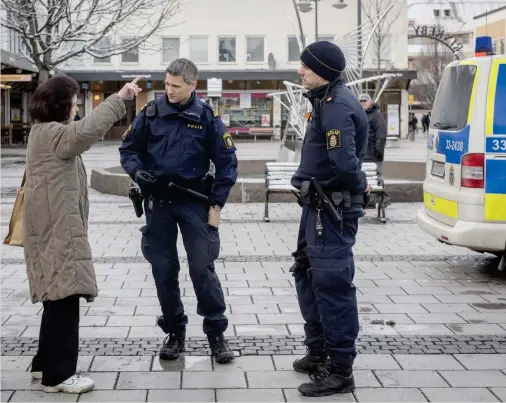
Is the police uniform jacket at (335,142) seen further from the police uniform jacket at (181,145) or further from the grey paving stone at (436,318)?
the grey paving stone at (436,318)

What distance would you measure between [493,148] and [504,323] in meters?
1.81

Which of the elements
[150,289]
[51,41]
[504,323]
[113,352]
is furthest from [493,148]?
[51,41]

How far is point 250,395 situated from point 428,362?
1227 mm

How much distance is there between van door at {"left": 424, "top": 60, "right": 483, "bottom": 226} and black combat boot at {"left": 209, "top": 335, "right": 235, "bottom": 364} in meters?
3.26

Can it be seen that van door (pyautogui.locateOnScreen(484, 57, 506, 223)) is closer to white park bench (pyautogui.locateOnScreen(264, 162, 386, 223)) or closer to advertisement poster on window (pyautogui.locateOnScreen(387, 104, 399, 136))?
white park bench (pyautogui.locateOnScreen(264, 162, 386, 223))

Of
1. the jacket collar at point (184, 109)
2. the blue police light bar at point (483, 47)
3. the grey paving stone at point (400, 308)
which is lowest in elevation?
the grey paving stone at point (400, 308)

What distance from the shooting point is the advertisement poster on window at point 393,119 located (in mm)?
43353

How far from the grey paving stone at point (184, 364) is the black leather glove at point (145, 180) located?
105 cm

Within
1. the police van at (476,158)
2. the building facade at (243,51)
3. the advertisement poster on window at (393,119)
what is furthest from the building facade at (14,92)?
the police van at (476,158)

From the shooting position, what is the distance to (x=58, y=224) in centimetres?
455

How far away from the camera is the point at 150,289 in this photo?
7.40m

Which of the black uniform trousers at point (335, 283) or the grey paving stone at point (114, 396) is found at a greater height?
the black uniform trousers at point (335, 283)

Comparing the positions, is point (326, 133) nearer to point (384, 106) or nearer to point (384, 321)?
point (384, 321)

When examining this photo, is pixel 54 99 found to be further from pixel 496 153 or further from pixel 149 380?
pixel 496 153
